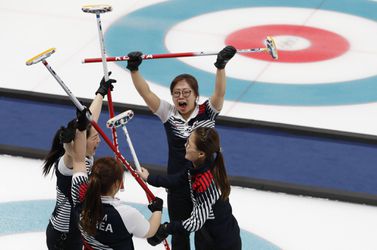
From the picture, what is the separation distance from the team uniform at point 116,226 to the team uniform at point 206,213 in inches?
15.1

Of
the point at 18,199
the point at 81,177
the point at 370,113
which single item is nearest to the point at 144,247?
the point at 18,199

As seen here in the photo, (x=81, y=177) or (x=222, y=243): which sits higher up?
(x=81, y=177)

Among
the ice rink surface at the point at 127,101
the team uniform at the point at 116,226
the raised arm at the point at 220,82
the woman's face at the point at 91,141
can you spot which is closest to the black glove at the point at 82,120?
the woman's face at the point at 91,141

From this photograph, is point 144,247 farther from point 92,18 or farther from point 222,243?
point 92,18

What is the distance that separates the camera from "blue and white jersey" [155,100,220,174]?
23.1 ft

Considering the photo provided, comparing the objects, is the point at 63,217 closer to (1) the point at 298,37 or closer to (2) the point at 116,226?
(2) the point at 116,226

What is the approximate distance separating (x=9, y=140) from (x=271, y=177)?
9.75ft

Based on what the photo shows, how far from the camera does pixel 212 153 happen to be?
650cm

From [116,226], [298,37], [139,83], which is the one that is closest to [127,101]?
[298,37]

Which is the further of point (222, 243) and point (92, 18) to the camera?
point (92, 18)

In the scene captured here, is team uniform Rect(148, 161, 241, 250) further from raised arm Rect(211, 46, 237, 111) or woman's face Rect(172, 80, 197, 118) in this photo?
raised arm Rect(211, 46, 237, 111)

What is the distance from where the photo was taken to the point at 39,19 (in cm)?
1405

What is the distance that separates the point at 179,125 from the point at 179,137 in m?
A: 0.10

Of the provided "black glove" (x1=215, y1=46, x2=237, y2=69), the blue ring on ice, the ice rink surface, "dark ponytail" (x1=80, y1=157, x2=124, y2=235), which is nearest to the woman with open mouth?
"black glove" (x1=215, y1=46, x2=237, y2=69)
